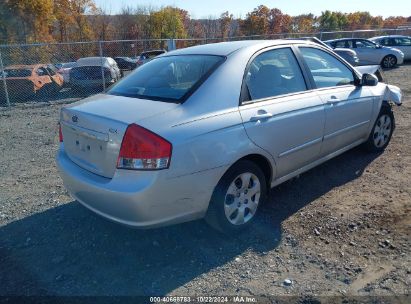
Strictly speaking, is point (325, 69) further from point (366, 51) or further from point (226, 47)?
point (366, 51)

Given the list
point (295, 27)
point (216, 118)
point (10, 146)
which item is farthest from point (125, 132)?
point (295, 27)

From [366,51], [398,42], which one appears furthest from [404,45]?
[366,51]

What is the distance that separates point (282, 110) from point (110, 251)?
2015mm

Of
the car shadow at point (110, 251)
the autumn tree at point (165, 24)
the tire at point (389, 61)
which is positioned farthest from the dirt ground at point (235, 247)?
the autumn tree at point (165, 24)

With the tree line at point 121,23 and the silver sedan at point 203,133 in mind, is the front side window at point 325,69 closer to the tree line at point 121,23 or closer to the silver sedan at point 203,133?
the silver sedan at point 203,133

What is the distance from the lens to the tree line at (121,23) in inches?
1179

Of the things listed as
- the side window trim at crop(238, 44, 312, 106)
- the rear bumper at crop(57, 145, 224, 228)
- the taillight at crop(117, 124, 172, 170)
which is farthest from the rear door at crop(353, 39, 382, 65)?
the taillight at crop(117, 124, 172, 170)

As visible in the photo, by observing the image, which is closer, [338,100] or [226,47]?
[226,47]

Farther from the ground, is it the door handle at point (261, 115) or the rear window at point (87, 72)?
the door handle at point (261, 115)

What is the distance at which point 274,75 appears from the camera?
3680mm

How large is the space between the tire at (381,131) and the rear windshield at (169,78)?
9.67 ft

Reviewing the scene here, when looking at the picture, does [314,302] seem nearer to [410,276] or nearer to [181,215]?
[410,276]

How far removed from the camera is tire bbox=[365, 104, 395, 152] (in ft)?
17.1

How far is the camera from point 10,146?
21.4 feet
